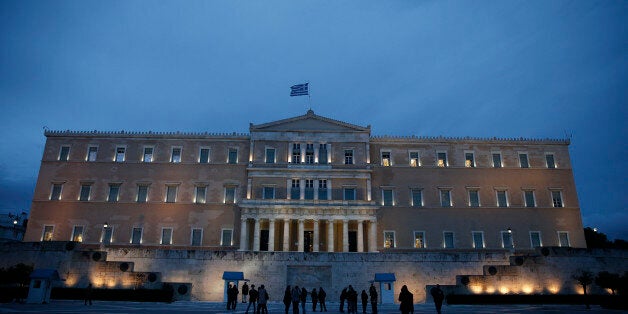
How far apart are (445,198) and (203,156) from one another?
26.4m

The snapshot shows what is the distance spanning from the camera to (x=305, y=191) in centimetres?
4384

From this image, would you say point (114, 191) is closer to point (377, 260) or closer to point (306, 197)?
point (306, 197)

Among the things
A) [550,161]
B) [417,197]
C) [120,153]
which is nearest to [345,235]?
[417,197]

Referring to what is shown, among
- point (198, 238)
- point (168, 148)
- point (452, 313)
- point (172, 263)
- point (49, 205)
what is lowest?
point (452, 313)

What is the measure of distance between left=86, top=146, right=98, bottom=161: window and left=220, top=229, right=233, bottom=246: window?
54.7ft

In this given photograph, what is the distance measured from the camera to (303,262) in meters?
30.8

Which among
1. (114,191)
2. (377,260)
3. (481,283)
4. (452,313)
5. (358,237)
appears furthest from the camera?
(114,191)

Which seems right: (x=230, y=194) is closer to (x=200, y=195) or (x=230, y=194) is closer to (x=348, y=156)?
(x=200, y=195)

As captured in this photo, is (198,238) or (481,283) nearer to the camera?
(481,283)

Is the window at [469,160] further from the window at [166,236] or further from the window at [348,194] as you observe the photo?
the window at [166,236]

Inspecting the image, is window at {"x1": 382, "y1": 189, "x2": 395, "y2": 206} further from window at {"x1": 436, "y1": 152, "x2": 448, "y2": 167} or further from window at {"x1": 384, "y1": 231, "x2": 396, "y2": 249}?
window at {"x1": 436, "y1": 152, "x2": 448, "y2": 167}

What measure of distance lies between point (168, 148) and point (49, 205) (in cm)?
1306

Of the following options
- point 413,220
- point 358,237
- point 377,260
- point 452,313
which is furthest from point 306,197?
point 452,313

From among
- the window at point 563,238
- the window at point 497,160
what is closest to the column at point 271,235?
the window at point 497,160
